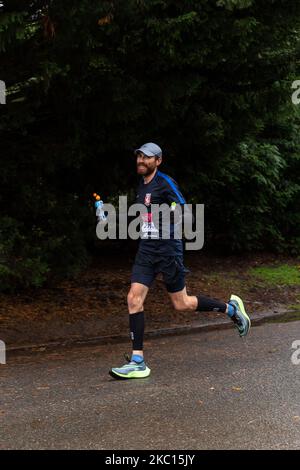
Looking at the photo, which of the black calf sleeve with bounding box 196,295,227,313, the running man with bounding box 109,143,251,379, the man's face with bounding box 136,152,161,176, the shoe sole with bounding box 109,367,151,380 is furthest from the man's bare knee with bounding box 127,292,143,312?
the man's face with bounding box 136,152,161,176

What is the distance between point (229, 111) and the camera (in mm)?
9430

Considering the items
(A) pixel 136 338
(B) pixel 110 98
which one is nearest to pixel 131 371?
(A) pixel 136 338

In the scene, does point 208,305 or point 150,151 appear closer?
point 150,151

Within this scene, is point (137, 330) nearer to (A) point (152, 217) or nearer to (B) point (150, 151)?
(A) point (152, 217)

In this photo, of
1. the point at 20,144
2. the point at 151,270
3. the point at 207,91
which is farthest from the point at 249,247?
the point at 151,270

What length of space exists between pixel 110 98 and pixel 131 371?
3503 millimetres

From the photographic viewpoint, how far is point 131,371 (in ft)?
20.5

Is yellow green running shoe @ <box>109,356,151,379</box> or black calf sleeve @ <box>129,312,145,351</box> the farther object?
black calf sleeve @ <box>129,312,145,351</box>

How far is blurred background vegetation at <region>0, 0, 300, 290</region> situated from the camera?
7.30m

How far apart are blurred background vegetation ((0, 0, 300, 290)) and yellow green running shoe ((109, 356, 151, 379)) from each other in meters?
2.45

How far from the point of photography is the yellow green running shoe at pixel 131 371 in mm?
6203

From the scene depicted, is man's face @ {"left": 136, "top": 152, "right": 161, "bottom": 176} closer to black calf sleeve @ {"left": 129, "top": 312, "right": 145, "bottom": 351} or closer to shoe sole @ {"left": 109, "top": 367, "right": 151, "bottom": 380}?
black calf sleeve @ {"left": 129, "top": 312, "right": 145, "bottom": 351}

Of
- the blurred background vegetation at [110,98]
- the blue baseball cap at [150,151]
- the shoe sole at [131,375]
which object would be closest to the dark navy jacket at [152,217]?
the blue baseball cap at [150,151]

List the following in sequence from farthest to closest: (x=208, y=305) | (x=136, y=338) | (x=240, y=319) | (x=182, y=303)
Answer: (x=240, y=319)
(x=208, y=305)
(x=182, y=303)
(x=136, y=338)
